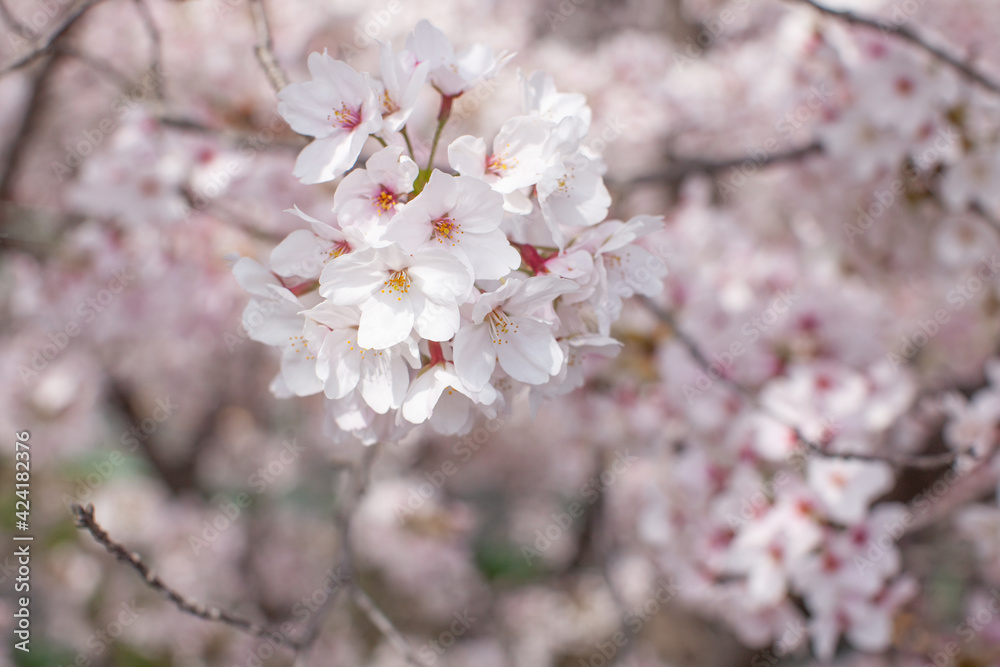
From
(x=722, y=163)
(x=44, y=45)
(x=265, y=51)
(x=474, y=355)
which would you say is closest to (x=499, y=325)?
(x=474, y=355)

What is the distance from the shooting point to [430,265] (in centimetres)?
64

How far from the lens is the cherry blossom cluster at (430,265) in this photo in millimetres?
644

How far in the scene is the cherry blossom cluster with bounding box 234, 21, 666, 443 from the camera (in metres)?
0.64

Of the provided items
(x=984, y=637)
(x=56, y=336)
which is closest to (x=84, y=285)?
(x=56, y=336)

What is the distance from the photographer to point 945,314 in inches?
94.9

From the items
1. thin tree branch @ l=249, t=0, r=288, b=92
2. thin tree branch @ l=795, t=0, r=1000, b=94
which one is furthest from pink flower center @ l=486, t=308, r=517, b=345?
thin tree branch @ l=795, t=0, r=1000, b=94

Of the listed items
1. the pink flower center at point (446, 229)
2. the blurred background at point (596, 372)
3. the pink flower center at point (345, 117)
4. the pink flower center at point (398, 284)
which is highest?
the pink flower center at point (345, 117)

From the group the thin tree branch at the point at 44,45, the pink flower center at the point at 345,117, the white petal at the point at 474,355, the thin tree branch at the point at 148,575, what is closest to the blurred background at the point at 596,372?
the thin tree branch at the point at 44,45

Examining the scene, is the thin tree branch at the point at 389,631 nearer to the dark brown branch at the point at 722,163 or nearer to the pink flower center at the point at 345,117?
the pink flower center at the point at 345,117

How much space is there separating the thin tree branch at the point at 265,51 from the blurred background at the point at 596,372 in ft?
0.78

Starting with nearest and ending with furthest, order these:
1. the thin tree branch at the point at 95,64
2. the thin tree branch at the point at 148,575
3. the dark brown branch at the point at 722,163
Answer: 1. the thin tree branch at the point at 148,575
2. the thin tree branch at the point at 95,64
3. the dark brown branch at the point at 722,163

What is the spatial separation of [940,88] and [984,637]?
1473mm

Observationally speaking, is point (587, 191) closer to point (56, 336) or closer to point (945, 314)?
point (945, 314)

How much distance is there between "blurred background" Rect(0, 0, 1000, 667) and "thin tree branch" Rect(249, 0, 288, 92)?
239 mm
